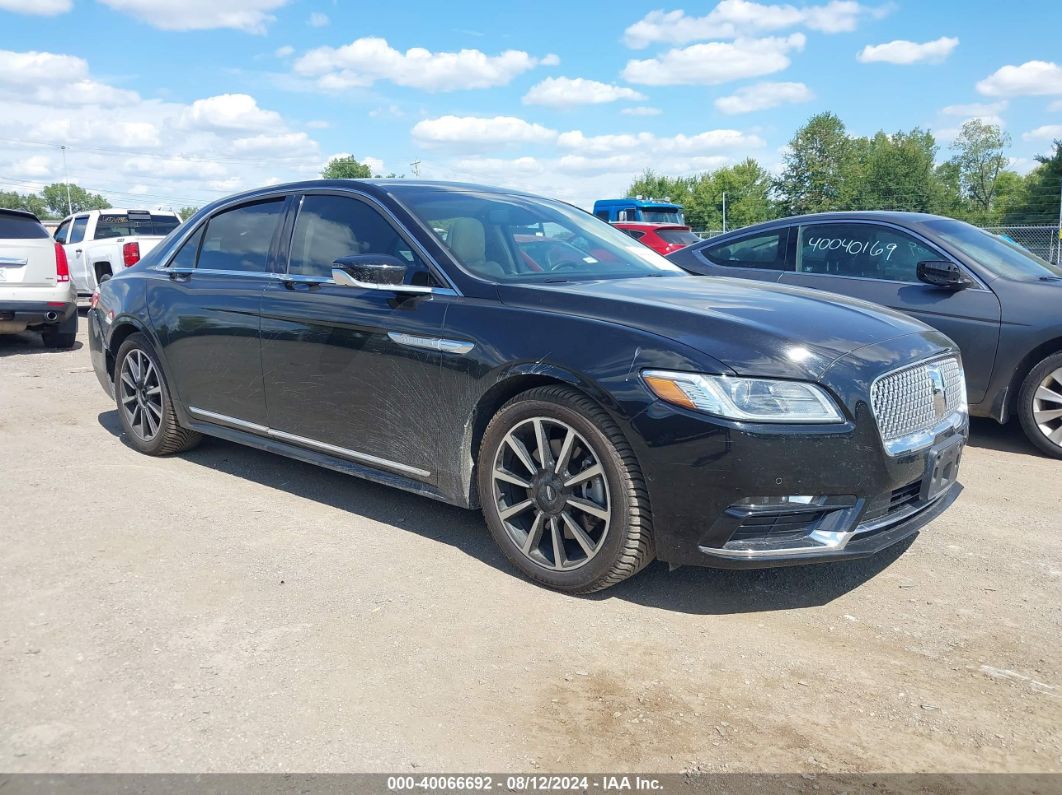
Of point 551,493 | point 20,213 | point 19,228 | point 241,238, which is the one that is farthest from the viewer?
point 20,213

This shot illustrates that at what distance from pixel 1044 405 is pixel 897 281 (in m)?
1.27

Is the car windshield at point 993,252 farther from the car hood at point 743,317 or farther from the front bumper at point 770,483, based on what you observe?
the front bumper at point 770,483

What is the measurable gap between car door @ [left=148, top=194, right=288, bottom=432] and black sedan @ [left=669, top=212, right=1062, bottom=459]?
3785 millimetres

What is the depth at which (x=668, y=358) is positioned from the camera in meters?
3.14

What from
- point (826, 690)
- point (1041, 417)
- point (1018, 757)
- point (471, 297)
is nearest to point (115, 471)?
point (471, 297)

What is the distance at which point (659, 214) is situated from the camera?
84.0ft

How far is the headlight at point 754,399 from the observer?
303cm

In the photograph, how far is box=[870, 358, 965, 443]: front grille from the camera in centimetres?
320

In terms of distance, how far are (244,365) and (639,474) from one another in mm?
2516

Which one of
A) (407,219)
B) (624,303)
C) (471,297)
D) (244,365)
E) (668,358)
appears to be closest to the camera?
(668,358)

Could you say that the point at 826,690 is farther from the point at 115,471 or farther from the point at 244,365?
the point at 115,471

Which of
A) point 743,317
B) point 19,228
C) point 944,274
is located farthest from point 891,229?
point 19,228

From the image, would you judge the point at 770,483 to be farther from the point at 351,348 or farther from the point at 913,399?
the point at 351,348

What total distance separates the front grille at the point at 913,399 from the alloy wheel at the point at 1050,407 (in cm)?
241
